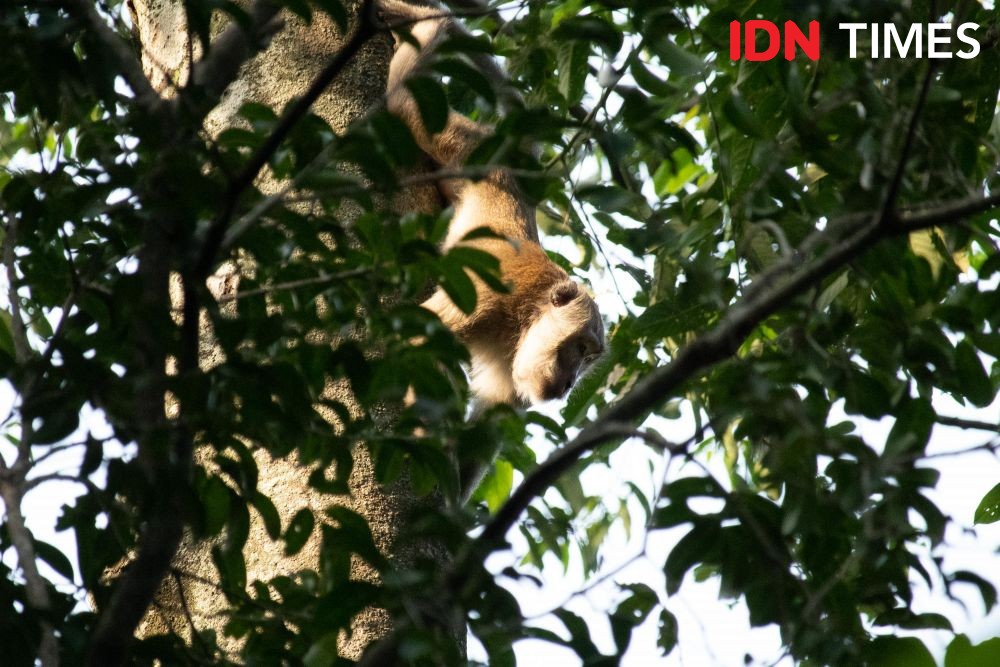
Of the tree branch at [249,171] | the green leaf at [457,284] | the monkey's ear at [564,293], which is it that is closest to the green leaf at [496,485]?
the monkey's ear at [564,293]

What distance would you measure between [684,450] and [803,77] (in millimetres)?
1952

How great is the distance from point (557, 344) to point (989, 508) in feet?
7.14

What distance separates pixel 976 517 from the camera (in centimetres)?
328

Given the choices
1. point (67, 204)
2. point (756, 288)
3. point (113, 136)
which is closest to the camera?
point (756, 288)

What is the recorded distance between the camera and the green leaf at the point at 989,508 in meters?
3.20

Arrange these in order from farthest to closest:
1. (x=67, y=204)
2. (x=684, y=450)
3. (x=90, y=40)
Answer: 1. (x=67, y=204)
2. (x=90, y=40)
3. (x=684, y=450)

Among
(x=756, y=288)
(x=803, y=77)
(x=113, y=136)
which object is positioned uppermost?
(x=803, y=77)

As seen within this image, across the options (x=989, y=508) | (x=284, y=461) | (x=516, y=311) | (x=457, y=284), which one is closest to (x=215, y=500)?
(x=457, y=284)

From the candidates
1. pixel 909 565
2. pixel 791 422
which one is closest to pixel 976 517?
pixel 909 565

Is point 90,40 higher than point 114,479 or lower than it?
higher

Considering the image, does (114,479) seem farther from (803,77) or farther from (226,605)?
(803,77)

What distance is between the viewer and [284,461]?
3.02 m

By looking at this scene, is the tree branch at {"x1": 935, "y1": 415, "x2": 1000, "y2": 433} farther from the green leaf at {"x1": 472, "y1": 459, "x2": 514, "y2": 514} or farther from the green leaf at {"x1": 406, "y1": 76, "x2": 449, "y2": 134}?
the green leaf at {"x1": 472, "y1": 459, "x2": 514, "y2": 514}

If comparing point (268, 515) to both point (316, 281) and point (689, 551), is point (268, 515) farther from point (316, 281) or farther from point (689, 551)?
point (689, 551)
